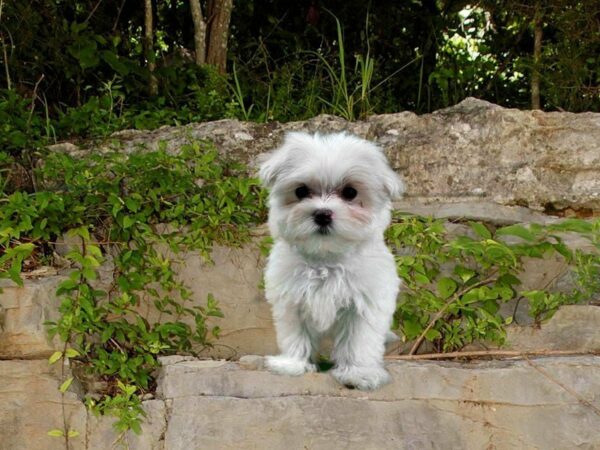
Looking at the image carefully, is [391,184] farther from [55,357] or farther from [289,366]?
[55,357]

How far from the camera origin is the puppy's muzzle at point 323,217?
288 cm

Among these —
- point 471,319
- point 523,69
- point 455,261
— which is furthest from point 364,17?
point 471,319

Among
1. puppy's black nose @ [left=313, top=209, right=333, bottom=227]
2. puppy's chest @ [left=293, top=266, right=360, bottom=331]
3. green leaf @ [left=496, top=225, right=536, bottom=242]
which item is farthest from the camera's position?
green leaf @ [left=496, top=225, right=536, bottom=242]

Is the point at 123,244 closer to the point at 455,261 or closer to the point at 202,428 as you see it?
the point at 202,428

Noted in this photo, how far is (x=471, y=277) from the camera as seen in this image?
180 inches

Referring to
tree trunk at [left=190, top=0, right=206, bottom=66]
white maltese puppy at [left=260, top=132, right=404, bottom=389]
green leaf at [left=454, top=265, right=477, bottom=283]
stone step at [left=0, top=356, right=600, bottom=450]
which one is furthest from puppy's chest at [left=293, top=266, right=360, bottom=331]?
tree trunk at [left=190, top=0, right=206, bottom=66]

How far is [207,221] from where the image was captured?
4.74 metres

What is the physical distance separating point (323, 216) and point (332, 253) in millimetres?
344

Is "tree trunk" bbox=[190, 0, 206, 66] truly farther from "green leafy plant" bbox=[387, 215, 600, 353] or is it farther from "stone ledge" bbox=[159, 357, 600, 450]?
"stone ledge" bbox=[159, 357, 600, 450]

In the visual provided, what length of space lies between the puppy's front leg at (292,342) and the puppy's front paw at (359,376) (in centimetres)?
12

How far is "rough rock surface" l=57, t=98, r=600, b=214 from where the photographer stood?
5387mm

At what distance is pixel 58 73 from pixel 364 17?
9.57 ft

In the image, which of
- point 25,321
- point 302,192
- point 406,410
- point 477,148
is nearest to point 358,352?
point 406,410

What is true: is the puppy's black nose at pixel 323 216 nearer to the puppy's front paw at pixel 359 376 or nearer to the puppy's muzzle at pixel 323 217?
the puppy's muzzle at pixel 323 217
